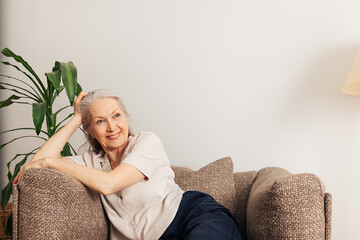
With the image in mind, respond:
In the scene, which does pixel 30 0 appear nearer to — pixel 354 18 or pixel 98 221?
pixel 98 221

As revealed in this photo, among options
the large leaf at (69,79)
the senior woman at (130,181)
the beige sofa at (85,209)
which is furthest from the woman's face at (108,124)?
the beige sofa at (85,209)

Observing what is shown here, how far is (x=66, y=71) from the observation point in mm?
1771

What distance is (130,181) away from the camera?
5.05ft

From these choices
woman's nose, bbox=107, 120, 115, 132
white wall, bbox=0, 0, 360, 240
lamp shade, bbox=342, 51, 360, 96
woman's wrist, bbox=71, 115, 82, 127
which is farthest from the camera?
white wall, bbox=0, 0, 360, 240

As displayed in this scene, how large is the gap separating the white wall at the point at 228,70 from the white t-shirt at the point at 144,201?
0.76m

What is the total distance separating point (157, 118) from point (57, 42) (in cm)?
89

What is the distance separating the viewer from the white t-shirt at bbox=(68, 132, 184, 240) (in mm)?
1568

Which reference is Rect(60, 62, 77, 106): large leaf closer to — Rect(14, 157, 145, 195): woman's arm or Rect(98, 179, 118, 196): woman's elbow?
Rect(14, 157, 145, 195): woman's arm

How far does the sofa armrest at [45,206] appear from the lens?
126 cm

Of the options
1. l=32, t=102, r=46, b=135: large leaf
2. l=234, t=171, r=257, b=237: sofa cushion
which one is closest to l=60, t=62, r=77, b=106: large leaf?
l=32, t=102, r=46, b=135: large leaf

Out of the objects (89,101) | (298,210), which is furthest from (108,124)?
(298,210)

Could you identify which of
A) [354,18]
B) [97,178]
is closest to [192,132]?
[97,178]

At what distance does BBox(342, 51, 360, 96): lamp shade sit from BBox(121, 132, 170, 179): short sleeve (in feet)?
3.57

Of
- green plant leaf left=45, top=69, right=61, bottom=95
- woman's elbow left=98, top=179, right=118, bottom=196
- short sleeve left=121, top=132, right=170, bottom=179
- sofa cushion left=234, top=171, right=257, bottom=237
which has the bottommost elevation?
sofa cushion left=234, top=171, right=257, bottom=237
